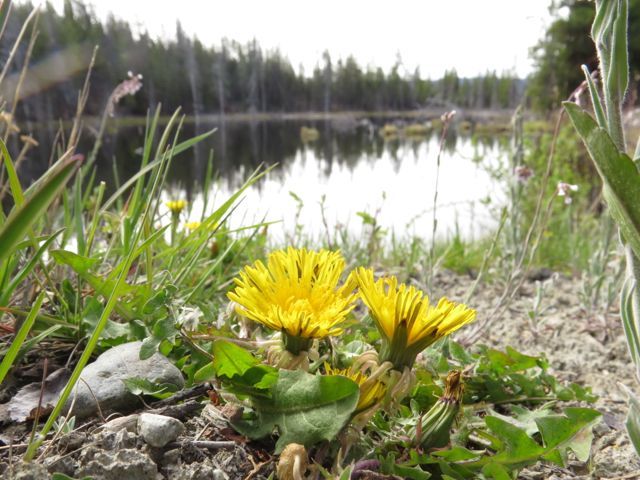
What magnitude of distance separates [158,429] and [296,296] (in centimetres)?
26

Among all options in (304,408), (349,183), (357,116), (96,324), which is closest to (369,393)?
(304,408)

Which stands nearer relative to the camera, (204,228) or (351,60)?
(204,228)

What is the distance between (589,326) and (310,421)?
5.20 ft

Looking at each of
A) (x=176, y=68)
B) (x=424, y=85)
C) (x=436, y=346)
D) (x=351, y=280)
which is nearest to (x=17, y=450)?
(x=351, y=280)

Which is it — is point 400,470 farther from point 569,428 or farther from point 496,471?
point 569,428

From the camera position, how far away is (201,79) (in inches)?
938

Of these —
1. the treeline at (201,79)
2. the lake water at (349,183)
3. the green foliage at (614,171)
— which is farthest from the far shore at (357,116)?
the green foliage at (614,171)

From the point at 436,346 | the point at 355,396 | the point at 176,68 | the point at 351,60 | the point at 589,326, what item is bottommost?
the point at 589,326

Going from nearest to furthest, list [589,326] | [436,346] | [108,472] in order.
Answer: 1. [108,472]
2. [436,346]
3. [589,326]

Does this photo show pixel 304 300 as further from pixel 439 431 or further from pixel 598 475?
pixel 598 475

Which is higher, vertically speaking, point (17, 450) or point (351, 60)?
point (351, 60)

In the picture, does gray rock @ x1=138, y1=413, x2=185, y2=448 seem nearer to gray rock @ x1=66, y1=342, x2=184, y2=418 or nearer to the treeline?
gray rock @ x1=66, y1=342, x2=184, y2=418

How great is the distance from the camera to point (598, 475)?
3.13 ft

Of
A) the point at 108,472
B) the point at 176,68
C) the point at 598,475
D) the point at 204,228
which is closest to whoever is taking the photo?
the point at 108,472
